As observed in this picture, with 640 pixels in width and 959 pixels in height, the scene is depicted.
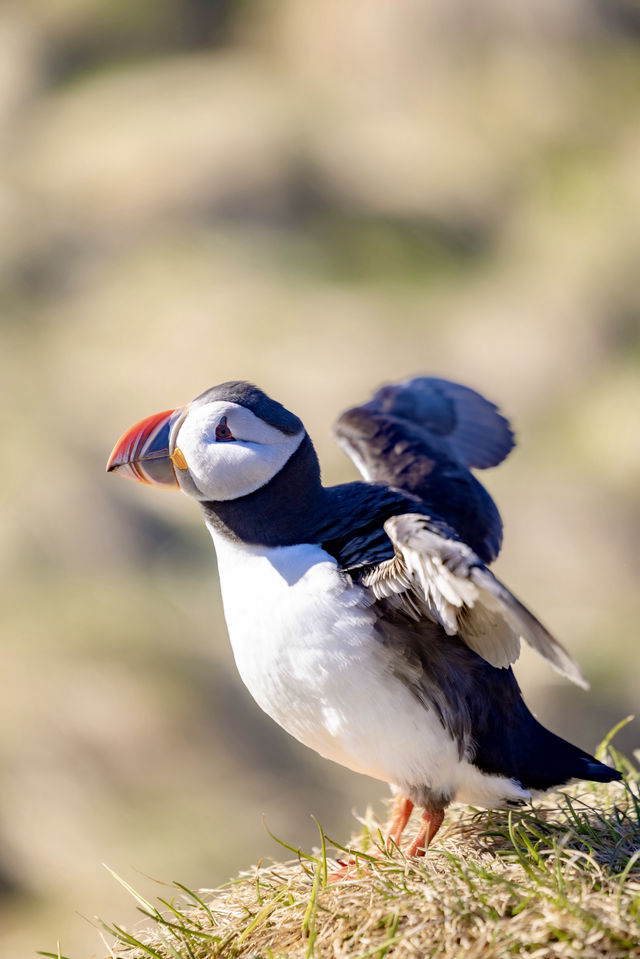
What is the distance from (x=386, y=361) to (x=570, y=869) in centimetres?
1040

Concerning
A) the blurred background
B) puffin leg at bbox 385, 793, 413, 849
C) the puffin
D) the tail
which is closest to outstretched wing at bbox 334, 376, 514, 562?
the puffin

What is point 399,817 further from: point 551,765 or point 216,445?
point 216,445

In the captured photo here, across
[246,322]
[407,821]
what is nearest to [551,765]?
[407,821]

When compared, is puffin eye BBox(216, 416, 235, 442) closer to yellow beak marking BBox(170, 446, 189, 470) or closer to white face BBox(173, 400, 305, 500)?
white face BBox(173, 400, 305, 500)

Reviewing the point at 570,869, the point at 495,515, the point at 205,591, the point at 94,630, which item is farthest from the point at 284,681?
the point at 205,591

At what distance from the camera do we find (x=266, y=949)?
3.18 metres

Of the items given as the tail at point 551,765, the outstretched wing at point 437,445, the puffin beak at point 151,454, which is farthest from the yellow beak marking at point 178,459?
the tail at point 551,765

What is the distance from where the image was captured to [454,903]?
3.07 meters

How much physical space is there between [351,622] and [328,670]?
0.58 feet

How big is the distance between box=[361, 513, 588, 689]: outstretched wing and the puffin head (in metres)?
0.53

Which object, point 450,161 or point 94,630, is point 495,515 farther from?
point 450,161

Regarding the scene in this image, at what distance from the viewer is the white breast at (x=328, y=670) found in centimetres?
353

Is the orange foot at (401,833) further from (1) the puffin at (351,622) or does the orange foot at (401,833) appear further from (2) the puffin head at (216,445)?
(2) the puffin head at (216,445)

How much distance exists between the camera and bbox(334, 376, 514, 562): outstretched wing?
183 inches
